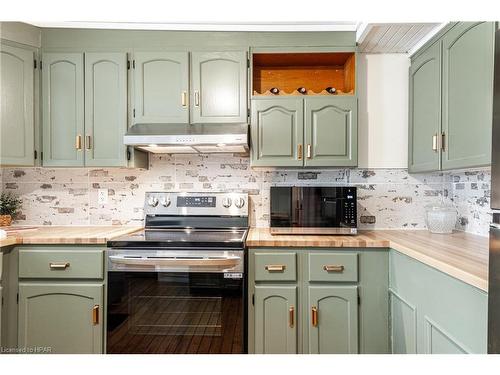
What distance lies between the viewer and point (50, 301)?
176 centimetres

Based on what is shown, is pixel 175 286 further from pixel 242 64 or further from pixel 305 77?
pixel 305 77

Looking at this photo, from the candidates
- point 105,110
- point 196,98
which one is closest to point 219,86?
point 196,98

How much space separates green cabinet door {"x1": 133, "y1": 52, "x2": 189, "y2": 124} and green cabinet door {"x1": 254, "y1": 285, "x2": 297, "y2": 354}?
1264 millimetres

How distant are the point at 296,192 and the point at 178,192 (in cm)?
92

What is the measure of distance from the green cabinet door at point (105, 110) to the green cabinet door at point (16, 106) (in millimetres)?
383

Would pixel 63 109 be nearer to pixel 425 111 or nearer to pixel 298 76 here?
pixel 298 76

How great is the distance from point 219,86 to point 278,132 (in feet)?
1.69

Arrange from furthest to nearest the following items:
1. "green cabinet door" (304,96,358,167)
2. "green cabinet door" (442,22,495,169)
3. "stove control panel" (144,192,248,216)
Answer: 1. "stove control panel" (144,192,248,216)
2. "green cabinet door" (304,96,358,167)
3. "green cabinet door" (442,22,495,169)

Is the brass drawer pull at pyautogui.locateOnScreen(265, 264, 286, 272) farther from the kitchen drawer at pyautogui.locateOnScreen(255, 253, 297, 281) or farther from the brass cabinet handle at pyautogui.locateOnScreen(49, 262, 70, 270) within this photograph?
the brass cabinet handle at pyautogui.locateOnScreen(49, 262, 70, 270)

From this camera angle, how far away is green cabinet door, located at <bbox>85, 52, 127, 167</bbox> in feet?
6.70

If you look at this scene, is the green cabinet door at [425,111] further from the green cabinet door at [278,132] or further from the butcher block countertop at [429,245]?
the green cabinet door at [278,132]

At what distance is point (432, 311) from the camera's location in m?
1.31

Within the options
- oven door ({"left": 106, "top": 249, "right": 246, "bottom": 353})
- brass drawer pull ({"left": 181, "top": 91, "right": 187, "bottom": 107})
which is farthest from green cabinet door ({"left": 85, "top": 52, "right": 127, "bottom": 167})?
oven door ({"left": 106, "top": 249, "right": 246, "bottom": 353})

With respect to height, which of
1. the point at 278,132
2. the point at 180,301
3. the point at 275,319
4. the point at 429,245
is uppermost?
the point at 278,132
